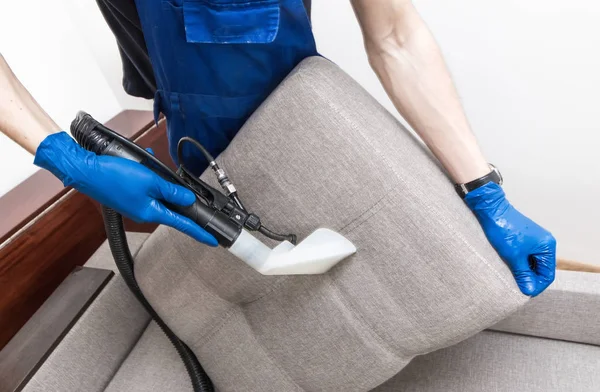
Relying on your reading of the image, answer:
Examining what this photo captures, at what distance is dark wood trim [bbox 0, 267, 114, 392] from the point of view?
1062 millimetres

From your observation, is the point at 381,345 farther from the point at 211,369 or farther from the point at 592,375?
the point at 592,375

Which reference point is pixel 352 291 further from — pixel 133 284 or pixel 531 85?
pixel 531 85

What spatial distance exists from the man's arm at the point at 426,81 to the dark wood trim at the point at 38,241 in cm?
113

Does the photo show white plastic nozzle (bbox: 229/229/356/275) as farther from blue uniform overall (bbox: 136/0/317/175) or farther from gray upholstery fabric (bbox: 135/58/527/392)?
blue uniform overall (bbox: 136/0/317/175)

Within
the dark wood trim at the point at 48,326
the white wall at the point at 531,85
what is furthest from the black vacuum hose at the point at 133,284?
the white wall at the point at 531,85

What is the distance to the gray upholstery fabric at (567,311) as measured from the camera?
3.45 feet

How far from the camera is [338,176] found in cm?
83

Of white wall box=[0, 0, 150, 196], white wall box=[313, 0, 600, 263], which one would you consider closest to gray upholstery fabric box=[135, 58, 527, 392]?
white wall box=[313, 0, 600, 263]

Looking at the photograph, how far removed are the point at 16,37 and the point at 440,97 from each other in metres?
1.51

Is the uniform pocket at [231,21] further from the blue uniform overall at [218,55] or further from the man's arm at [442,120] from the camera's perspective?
the man's arm at [442,120]

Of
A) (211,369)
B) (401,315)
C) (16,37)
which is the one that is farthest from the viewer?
(16,37)

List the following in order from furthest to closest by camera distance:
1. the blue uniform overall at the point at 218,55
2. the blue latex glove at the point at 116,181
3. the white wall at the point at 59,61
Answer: the white wall at the point at 59,61
the blue uniform overall at the point at 218,55
the blue latex glove at the point at 116,181

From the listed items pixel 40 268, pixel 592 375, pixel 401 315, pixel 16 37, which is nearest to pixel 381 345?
pixel 401 315

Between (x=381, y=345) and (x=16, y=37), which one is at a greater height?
(x=16, y=37)
